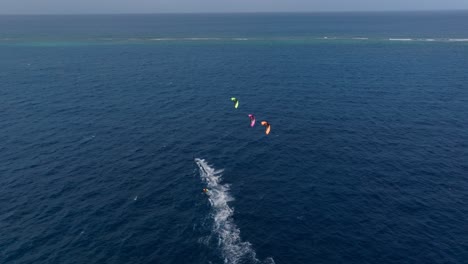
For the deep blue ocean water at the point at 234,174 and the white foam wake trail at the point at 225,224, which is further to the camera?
A: the deep blue ocean water at the point at 234,174

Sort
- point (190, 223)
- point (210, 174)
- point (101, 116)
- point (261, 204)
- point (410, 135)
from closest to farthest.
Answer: point (190, 223), point (261, 204), point (210, 174), point (410, 135), point (101, 116)

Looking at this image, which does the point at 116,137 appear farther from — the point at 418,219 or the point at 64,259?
the point at 418,219

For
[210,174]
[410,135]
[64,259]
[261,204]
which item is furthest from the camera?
[410,135]

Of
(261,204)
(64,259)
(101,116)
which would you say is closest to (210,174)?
(261,204)

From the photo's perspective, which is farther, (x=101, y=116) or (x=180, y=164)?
(x=101, y=116)

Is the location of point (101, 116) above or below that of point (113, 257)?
above

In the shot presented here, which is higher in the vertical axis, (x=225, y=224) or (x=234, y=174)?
(x=234, y=174)

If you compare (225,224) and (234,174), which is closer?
(225,224)
